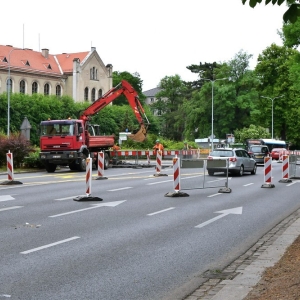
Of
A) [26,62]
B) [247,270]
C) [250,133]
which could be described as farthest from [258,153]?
[26,62]

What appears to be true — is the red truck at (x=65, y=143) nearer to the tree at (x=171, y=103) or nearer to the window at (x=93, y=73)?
the window at (x=93, y=73)

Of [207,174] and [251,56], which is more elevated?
[251,56]

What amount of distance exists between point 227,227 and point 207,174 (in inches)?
355

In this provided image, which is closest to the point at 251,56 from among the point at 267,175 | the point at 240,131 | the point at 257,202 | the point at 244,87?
the point at 244,87

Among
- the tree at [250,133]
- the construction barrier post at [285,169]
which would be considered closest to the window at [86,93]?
the tree at [250,133]

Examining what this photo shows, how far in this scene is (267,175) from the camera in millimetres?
24703

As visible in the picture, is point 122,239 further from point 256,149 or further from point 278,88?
point 278,88

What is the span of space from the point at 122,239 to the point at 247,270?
3418mm

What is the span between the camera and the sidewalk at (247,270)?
269 inches

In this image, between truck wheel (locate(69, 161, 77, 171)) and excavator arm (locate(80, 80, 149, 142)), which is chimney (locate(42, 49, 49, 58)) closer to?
excavator arm (locate(80, 80, 149, 142))

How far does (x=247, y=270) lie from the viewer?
812 cm

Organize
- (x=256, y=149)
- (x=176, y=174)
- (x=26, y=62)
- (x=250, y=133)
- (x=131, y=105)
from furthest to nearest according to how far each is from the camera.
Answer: (x=26, y=62) → (x=250, y=133) → (x=256, y=149) → (x=131, y=105) → (x=176, y=174)

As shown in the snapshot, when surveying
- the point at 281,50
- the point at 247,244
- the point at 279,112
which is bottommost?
the point at 247,244

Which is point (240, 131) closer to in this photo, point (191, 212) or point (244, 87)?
point (244, 87)
